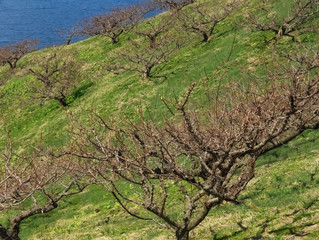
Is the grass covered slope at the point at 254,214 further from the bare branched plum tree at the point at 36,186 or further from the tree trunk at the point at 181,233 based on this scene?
the tree trunk at the point at 181,233

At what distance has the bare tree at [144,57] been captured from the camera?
34.1 m

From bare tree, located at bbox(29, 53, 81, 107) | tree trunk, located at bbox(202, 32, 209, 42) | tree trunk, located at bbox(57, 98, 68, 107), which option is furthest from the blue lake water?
tree trunk, located at bbox(202, 32, 209, 42)

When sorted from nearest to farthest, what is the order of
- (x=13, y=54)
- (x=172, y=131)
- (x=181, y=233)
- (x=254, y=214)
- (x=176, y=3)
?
(x=181, y=233) < (x=172, y=131) < (x=254, y=214) < (x=176, y=3) < (x=13, y=54)

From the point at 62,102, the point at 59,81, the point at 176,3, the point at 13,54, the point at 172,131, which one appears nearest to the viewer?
the point at 172,131

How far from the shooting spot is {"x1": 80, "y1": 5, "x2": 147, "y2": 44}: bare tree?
4984 cm

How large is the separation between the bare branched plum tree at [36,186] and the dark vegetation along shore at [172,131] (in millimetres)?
137

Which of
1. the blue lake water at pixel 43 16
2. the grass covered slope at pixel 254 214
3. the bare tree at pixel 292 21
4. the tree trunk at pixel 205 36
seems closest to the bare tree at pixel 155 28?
the tree trunk at pixel 205 36

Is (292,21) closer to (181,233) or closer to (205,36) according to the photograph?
(205,36)

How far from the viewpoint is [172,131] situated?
9.79 metres

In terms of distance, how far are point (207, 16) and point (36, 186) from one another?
3857 cm

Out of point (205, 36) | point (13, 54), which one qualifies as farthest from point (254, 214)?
point (13, 54)

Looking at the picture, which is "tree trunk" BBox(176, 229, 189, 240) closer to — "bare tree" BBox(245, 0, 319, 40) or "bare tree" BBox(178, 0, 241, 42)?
"bare tree" BBox(245, 0, 319, 40)

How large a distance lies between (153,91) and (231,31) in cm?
1242

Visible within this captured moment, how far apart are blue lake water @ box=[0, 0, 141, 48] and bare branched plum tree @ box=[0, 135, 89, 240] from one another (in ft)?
213
